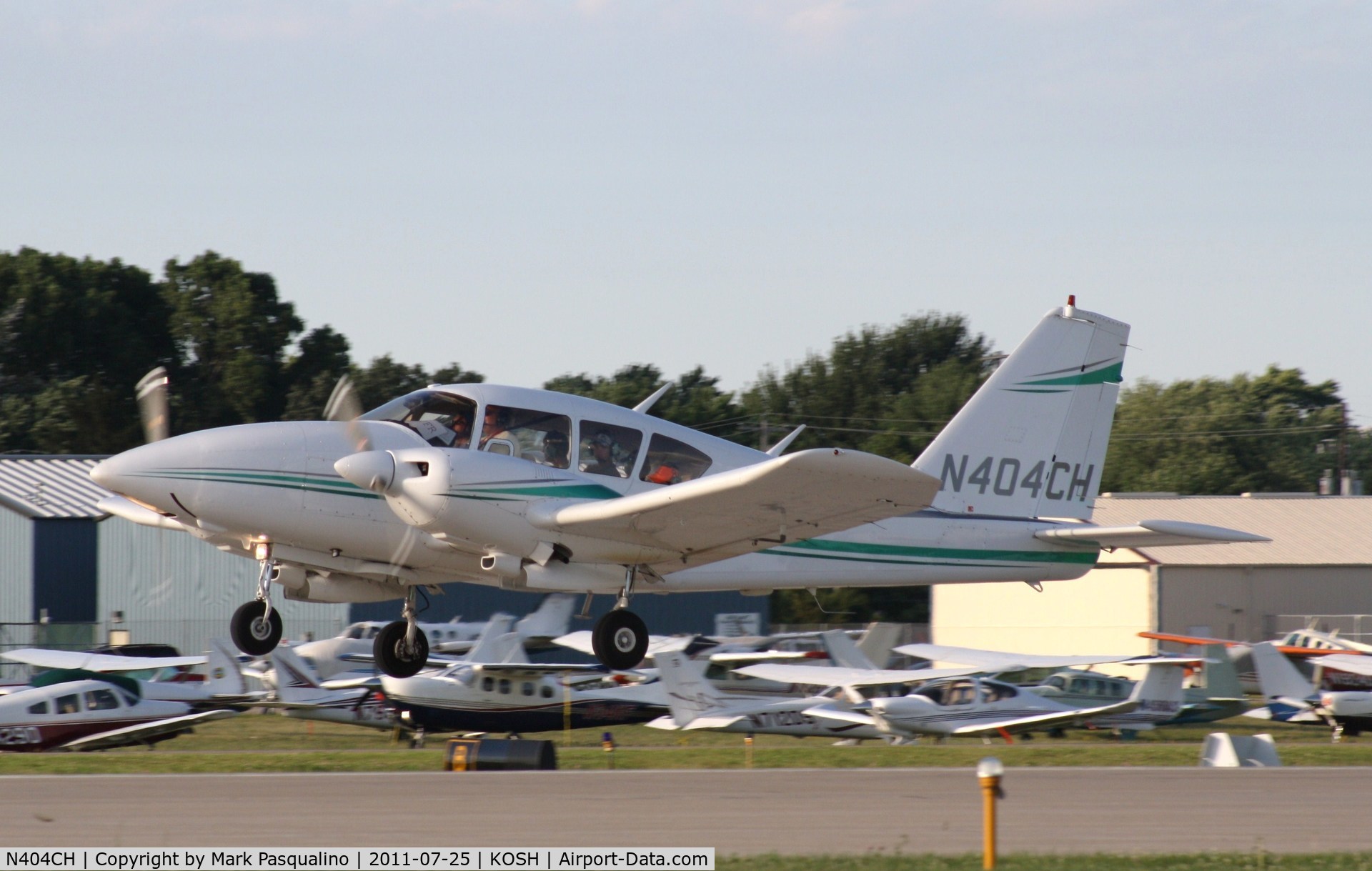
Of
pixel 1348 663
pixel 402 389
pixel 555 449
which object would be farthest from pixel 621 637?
pixel 402 389

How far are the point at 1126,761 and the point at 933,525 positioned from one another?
5618 mm

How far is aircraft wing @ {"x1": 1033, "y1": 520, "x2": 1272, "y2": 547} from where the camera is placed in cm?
1334

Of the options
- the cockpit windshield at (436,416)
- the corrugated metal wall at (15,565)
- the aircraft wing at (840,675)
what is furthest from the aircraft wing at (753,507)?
the corrugated metal wall at (15,565)

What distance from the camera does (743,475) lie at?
12375 mm

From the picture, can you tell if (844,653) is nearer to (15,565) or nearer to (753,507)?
(753,507)

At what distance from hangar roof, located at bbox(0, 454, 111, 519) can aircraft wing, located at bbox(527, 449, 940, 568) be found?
26494 millimetres

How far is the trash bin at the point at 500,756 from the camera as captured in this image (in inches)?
651

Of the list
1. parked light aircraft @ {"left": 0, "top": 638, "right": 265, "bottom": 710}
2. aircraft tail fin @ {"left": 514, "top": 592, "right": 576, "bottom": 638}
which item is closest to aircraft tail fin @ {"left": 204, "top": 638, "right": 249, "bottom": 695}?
parked light aircraft @ {"left": 0, "top": 638, "right": 265, "bottom": 710}

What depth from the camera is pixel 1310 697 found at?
26.7 meters

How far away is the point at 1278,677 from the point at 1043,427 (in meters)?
13.3

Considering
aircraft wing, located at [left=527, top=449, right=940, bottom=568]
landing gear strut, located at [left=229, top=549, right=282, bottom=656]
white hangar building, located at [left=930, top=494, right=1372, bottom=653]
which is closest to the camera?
aircraft wing, located at [left=527, top=449, right=940, bottom=568]

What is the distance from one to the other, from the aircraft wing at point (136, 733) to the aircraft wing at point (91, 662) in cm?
513

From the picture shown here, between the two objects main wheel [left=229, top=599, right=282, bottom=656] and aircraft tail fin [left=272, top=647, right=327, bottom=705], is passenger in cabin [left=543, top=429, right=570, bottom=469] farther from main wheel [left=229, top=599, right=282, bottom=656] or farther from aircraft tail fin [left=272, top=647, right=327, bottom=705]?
aircraft tail fin [left=272, top=647, right=327, bottom=705]

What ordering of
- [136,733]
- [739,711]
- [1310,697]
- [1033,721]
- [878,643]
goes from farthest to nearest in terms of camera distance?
[878,643] < [1310,697] < [739,711] < [1033,721] < [136,733]
